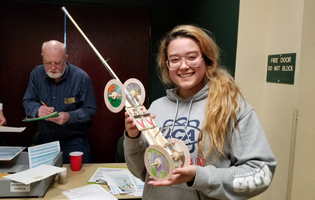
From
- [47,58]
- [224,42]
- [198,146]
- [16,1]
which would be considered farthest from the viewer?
[16,1]

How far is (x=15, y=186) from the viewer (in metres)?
1.43

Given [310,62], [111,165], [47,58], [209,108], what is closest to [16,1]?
[47,58]

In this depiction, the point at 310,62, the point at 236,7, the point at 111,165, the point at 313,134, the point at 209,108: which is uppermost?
the point at 236,7

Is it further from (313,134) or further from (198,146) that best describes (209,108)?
(313,134)

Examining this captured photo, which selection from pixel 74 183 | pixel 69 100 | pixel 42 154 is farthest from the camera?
pixel 69 100

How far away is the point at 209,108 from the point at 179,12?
2.18 meters

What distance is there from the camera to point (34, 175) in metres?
1.47

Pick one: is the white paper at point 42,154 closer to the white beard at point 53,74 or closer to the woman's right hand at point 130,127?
the white beard at point 53,74

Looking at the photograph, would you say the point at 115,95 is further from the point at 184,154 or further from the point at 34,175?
the point at 34,175

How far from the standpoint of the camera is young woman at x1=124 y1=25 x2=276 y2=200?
90cm

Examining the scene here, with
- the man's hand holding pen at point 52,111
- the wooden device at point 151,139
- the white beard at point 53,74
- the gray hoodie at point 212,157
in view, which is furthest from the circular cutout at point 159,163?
the white beard at point 53,74

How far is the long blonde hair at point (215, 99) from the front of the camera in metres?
0.98

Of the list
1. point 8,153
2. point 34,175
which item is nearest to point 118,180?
point 34,175

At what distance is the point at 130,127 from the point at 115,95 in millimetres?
146
